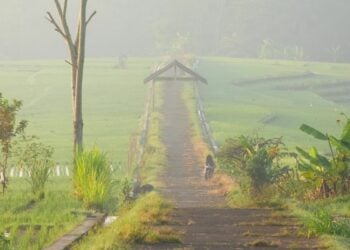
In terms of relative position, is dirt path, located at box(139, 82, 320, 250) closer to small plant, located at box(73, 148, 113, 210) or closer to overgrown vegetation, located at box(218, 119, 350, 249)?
overgrown vegetation, located at box(218, 119, 350, 249)

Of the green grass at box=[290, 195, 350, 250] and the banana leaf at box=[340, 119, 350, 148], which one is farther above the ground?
the banana leaf at box=[340, 119, 350, 148]

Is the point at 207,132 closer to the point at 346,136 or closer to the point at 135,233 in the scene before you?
the point at 346,136

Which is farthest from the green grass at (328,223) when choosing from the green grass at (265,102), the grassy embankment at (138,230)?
the green grass at (265,102)

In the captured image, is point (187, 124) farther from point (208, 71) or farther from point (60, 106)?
point (208, 71)

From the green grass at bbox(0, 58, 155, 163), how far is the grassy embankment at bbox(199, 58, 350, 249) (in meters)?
5.09

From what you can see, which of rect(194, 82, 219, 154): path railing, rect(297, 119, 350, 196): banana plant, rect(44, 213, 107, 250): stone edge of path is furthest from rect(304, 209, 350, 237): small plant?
rect(194, 82, 219, 154): path railing

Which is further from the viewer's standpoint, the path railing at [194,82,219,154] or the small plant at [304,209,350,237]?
the path railing at [194,82,219,154]

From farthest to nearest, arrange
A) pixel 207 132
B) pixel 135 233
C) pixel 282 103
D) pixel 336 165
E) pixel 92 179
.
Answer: pixel 282 103 → pixel 207 132 → pixel 92 179 → pixel 336 165 → pixel 135 233

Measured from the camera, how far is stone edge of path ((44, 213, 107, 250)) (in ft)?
30.7

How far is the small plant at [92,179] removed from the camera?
14.8m

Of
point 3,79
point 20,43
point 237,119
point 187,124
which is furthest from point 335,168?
point 20,43

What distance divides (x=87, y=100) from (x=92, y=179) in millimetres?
40064

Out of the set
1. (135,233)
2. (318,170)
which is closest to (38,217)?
(135,233)

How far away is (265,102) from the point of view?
55719 mm
